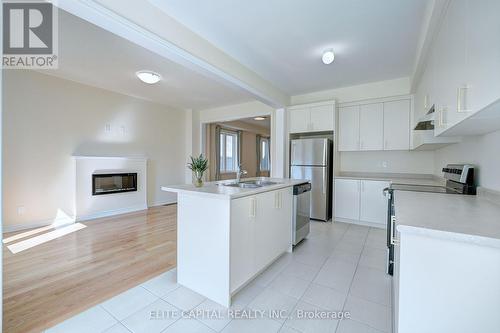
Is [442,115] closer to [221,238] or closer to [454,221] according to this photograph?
[454,221]

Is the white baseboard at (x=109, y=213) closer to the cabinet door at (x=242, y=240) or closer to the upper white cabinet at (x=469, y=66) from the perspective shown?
the cabinet door at (x=242, y=240)

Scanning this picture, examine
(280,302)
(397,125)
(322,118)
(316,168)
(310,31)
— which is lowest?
(280,302)

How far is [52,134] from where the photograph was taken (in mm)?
3676

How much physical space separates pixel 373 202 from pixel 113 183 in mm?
5069

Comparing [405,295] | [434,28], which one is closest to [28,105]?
[405,295]

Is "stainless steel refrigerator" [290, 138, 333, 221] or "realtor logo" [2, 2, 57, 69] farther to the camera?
"stainless steel refrigerator" [290, 138, 333, 221]

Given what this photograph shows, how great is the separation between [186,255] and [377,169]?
3765mm

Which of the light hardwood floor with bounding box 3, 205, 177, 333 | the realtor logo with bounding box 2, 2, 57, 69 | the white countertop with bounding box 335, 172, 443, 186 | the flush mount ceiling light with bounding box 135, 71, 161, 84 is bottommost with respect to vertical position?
the light hardwood floor with bounding box 3, 205, 177, 333

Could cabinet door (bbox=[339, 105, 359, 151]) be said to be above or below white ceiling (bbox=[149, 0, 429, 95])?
below

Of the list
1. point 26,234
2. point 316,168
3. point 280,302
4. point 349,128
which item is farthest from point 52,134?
point 349,128

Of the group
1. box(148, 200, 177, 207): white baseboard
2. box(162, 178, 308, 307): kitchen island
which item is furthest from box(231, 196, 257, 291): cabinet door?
box(148, 200, 177, 207): white baseboard

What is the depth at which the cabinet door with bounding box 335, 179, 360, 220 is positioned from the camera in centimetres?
380

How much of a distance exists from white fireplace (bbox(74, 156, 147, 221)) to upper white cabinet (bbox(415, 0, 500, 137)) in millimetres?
5031

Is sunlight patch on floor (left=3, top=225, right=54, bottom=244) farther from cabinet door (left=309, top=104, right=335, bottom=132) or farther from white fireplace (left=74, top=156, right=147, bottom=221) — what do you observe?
cabinet door (left=309, top=104, right=335, bottom=132)
